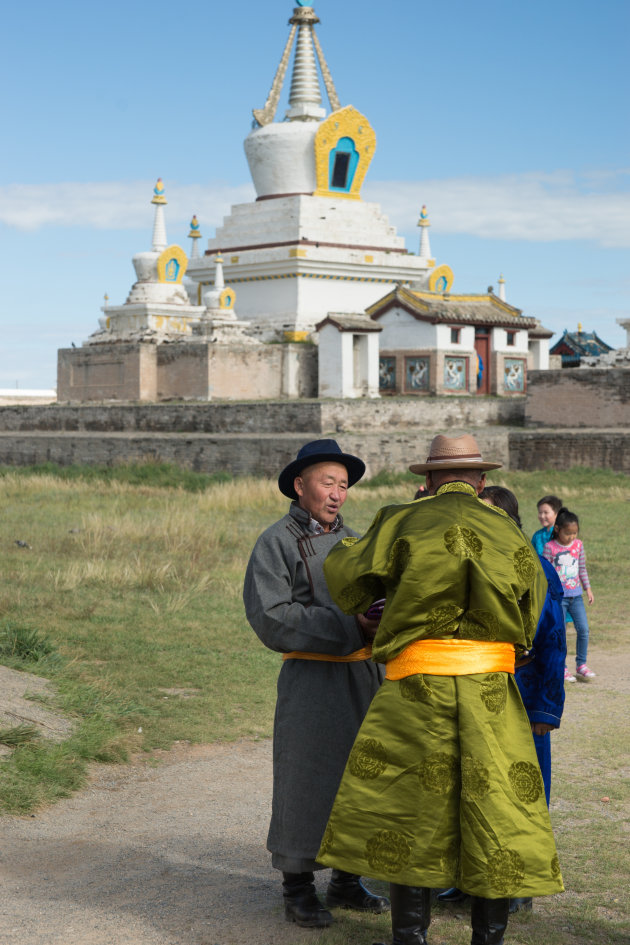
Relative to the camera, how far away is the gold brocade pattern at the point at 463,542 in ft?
9.14

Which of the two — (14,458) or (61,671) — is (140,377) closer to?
(14,458)

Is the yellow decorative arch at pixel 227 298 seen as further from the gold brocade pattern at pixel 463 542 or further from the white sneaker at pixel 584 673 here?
the gold brocade pattern at pixel 463 542

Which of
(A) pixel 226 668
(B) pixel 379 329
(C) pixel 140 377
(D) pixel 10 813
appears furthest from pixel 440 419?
(D) pixel 10 813

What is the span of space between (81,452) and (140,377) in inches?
126

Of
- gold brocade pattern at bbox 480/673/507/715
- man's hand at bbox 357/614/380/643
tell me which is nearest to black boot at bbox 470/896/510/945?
gold brocade pattern at bbox 480/673/507/715

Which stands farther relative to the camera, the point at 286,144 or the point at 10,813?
the point at 286,144

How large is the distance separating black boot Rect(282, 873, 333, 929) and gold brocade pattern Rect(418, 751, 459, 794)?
2.58ft

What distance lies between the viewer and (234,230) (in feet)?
87.5

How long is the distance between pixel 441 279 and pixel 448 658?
25.6 meters

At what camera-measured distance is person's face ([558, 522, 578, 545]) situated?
669cm

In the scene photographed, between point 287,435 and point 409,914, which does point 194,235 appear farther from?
point 409,914

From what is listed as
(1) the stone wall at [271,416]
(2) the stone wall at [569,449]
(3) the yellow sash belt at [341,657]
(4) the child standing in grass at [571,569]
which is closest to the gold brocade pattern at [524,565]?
(3) the yellow sash belt at [341,657]

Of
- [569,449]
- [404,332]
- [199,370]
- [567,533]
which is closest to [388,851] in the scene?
[567,533]

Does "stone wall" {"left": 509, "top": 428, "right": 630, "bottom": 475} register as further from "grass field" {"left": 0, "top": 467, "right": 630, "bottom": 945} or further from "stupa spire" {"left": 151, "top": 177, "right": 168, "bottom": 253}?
"stupa spire" {"left": 151, "top": 177, "right": 168, "bottom": 253}
